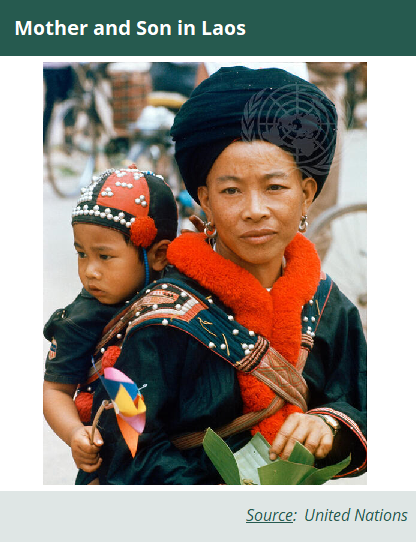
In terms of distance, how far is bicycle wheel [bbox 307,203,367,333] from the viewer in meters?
3.41

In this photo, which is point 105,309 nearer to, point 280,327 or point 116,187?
point 116,187

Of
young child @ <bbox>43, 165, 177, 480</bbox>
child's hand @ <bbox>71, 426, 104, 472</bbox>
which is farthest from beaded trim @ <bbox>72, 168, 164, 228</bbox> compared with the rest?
child's hand @ <bbox>71, 426, 104, 472</bbox>

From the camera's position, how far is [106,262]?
1.79 metres

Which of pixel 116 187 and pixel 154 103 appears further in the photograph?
pixel 154 103

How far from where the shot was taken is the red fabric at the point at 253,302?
5.43ft

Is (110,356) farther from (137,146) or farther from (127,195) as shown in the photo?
(137,146)

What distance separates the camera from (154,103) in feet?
10.7

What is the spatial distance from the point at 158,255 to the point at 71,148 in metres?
1.52

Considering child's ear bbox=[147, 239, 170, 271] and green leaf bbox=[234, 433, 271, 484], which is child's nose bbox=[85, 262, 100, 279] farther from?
green leaf bbox=[234, 433, 271, 484]

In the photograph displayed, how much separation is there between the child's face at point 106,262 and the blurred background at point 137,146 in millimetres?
214

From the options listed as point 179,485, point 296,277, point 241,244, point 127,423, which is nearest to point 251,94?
point 241,244

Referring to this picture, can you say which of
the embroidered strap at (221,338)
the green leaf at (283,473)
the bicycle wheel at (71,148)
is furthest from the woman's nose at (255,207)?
the bicycle wheel at (71,148)
